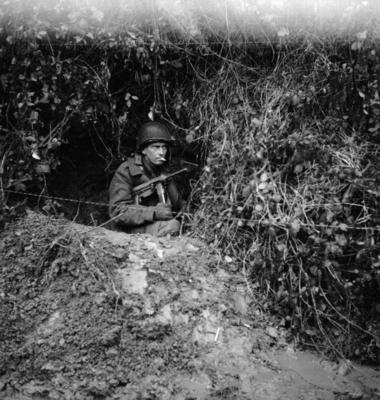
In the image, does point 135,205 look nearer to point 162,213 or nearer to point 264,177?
point 162,213

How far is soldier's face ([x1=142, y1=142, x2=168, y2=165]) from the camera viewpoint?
757 cm

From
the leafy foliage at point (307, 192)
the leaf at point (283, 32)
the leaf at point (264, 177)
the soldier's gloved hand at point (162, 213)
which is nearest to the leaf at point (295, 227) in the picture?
the leafy foliage at point (307, 192)

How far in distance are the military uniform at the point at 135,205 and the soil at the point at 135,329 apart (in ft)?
2.17

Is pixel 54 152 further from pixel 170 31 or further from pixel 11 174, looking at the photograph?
pixel 170 31

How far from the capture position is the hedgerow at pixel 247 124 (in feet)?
19.8

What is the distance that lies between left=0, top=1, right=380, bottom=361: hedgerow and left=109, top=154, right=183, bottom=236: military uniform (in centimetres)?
42

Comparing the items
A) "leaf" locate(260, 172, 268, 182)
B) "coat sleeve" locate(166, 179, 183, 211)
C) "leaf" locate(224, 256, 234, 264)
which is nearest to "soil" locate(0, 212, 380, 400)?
"leaf" locate(224, 256, 234, 264)

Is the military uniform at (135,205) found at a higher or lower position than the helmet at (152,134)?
lower

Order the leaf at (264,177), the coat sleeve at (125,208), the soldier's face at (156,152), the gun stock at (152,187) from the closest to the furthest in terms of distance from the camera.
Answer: the leaf at (264,177) < the coat sleeve at (125,208) < the gun stock at (152,187) < the soldier's face at (156,152)

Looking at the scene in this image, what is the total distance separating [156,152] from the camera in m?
7.57

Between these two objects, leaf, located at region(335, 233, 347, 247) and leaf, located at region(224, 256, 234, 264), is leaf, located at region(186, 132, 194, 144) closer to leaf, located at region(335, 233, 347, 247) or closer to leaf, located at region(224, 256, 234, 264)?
leaf, located at region(224, 256, 234, 264)

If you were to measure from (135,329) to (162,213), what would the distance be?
2.09 m

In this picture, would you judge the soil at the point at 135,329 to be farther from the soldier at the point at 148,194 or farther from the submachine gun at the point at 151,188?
the submachine gun at the point at 151,188

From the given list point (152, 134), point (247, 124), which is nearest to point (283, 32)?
point (247, 124)
